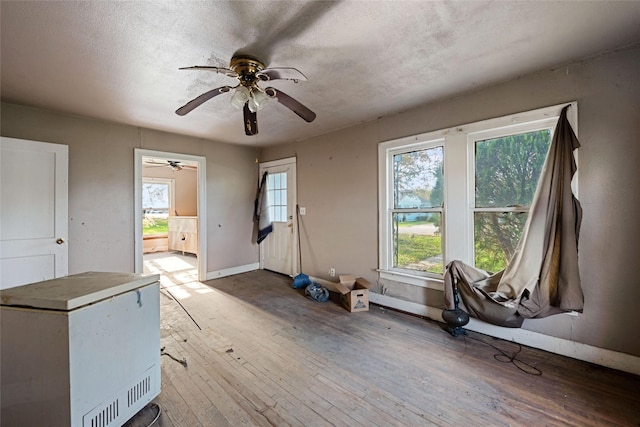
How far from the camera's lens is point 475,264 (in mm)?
2637

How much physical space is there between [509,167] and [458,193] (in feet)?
1.59

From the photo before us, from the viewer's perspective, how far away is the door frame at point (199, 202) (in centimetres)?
367

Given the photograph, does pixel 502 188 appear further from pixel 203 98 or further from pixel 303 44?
pixel 203 98

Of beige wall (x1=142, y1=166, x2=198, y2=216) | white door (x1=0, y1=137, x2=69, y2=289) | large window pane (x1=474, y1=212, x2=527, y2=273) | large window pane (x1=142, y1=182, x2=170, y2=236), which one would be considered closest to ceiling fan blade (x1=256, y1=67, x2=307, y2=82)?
large window pane (x1=474, y1=212, x2=527, y2=273)

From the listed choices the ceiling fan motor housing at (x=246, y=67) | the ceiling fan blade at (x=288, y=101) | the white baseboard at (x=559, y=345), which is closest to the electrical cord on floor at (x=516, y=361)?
the white baseboard at (x=559, y=345)

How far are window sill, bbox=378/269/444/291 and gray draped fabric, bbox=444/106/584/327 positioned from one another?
596 mm

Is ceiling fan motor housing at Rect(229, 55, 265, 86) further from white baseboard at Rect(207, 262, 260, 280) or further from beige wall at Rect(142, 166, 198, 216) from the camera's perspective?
beige wall at Rect(142, 166, 198, 216)

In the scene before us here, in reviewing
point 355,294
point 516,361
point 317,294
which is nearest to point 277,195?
point 317,294

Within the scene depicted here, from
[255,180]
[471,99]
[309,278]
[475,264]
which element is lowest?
[309,278]

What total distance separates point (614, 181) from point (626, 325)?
1.08 metres

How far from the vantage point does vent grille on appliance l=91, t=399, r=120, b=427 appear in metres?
1.28

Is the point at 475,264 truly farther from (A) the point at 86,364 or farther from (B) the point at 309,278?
(A) the point at 86,364

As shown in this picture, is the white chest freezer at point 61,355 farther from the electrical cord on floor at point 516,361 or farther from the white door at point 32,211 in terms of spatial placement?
the electrical cord on floor at point 516,361

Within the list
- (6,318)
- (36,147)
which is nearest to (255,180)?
(36,147)
